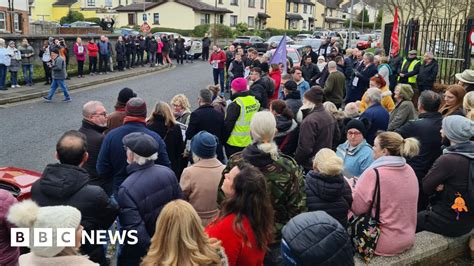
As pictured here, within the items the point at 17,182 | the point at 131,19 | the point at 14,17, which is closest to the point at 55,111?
the point at 17,182

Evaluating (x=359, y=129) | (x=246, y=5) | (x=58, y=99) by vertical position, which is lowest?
(x=58, y=99)

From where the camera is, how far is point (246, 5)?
68.8m

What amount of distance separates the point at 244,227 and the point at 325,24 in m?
97.6

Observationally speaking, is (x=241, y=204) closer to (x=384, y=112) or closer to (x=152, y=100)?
(x=384, y=112)

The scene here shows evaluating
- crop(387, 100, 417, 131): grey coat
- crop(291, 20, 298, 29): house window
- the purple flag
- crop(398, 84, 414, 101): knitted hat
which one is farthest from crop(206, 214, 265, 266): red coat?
crop(291, 20, 298, 29): house window

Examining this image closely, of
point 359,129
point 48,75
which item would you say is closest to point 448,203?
point 359,129

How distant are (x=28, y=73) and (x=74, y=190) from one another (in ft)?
56.5

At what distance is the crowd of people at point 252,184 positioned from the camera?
9.50 feet

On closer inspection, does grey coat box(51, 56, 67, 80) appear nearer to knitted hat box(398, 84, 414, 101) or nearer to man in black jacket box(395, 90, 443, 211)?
knitted hat box(398, 84, 414, 101)

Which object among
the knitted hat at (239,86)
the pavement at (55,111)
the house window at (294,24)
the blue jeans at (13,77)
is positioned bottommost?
the pavement at (55,111)

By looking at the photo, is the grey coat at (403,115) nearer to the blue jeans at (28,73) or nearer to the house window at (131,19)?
the blue jeans at (28,73)

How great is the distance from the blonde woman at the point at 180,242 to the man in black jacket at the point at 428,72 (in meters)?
10.8

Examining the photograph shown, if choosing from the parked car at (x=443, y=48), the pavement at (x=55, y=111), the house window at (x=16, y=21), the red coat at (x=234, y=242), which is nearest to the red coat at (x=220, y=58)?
the pavement at (x=55, y=111)

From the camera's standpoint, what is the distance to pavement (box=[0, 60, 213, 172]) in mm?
10020
